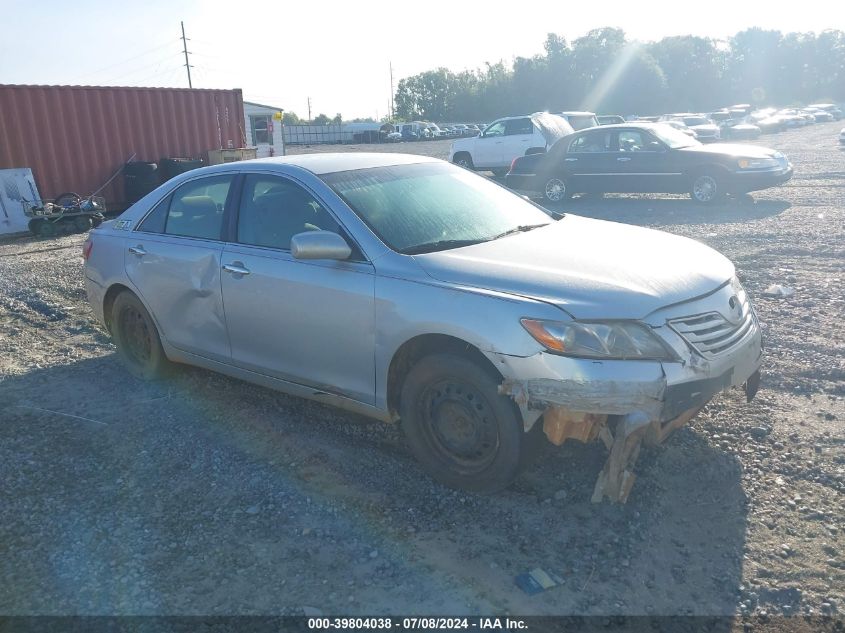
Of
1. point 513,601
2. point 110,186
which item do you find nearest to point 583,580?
point 513,601

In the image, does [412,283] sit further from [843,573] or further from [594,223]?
[843,573]

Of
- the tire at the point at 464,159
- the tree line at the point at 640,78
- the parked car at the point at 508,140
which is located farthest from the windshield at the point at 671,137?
the tree line at the point at 640,78

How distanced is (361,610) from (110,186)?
602 inches

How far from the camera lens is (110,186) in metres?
16.1

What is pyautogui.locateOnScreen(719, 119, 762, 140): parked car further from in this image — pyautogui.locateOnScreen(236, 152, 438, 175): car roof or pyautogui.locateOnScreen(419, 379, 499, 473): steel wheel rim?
pyautogui.locateOnScreen(419, 379, 499, 473): steel wheel rim

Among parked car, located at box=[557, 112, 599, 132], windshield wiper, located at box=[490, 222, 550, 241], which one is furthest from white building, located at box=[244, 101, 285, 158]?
windshield wiper, located at box=[490, 222, 550, 241]

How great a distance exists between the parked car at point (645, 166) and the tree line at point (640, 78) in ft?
207

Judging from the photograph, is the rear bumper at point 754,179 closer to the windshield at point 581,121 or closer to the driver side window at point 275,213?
the windshield at point 581,121

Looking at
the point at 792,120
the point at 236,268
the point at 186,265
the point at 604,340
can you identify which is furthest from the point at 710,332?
the point at 792,120

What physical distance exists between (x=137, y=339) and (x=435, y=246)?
279cm

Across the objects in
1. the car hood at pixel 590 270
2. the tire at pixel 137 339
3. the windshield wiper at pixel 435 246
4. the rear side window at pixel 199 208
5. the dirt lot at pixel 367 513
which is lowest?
the dirt lot at pixel 367 513

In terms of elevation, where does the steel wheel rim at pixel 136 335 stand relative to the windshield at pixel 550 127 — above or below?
below

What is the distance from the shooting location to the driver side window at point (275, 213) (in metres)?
4.37

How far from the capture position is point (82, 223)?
14344mm
